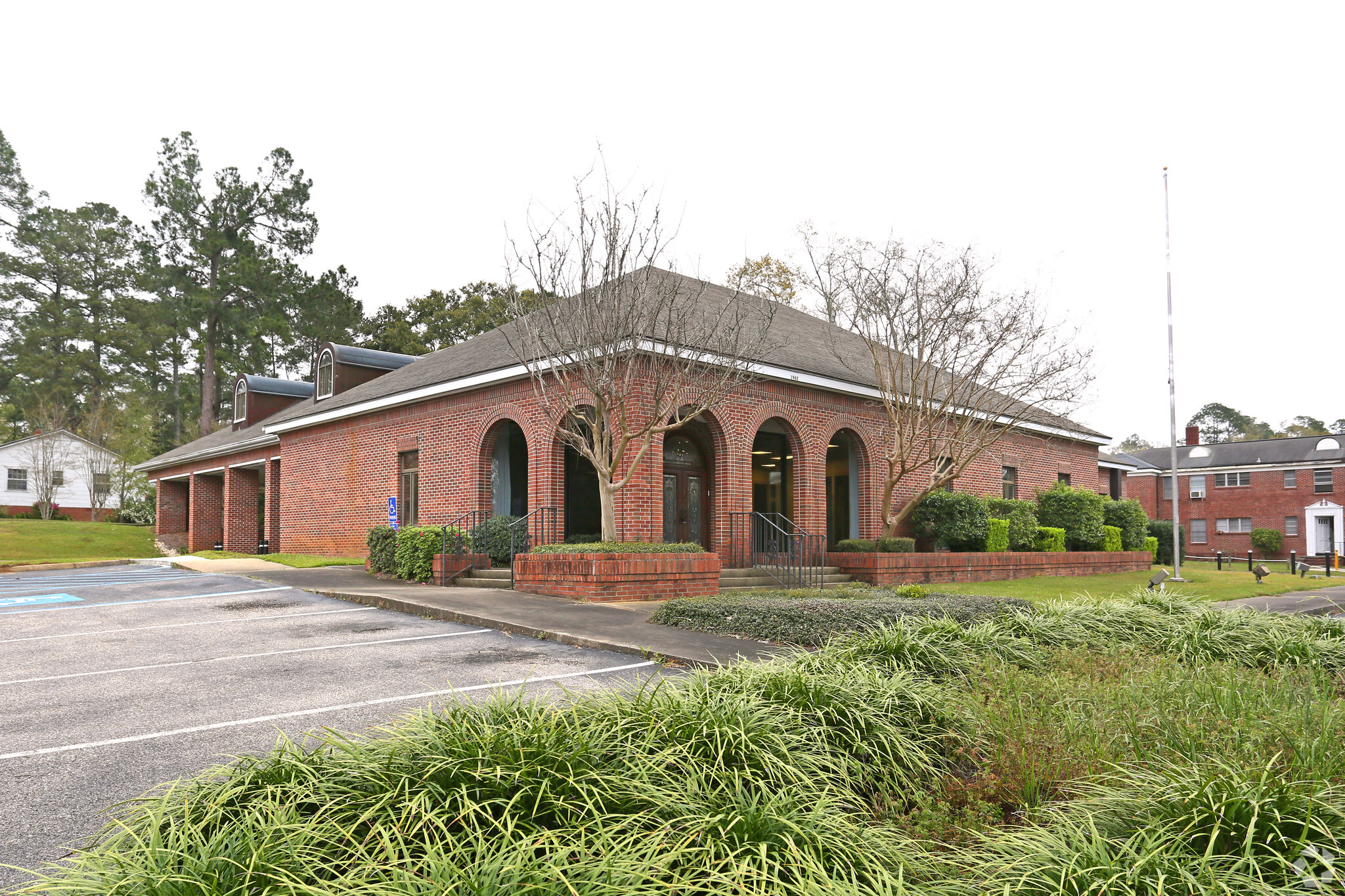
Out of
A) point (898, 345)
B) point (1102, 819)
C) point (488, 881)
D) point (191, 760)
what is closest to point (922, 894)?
point (1102, 819)

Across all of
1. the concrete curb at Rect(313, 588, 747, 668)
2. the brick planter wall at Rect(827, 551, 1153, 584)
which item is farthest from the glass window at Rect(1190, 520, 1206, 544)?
the concrete curb at Rect(313, 588, 747, 668)

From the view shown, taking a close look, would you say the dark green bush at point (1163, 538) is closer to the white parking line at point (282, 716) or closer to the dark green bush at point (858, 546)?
→ the dark green bush at point (858, 546)

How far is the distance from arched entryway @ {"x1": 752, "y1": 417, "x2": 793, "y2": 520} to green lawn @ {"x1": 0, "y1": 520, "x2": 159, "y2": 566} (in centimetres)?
1981

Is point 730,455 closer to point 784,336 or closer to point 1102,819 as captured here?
point 784,336

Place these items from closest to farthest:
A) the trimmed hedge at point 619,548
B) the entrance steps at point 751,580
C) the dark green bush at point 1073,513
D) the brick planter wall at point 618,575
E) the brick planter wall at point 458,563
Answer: the brick planter wall at point 618,575 → the trimmed hedge at point 619,548 → the entrance steps at point 751,580 → the brick planter wall at point 458,563 → the dark green bush at point 1073,513

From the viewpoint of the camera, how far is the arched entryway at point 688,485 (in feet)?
55.2

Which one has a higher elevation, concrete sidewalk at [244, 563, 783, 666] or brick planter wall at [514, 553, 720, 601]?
brick planter wall at [514, 553, 720, 601]

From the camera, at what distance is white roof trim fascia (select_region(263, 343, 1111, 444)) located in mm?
15406

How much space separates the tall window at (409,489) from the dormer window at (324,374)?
21.7ft

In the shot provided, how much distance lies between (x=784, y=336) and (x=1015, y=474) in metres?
9.16

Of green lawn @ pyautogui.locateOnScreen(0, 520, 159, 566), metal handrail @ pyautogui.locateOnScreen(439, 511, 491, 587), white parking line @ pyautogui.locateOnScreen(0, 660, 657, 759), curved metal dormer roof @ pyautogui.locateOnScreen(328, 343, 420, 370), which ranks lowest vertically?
green lawn @ pyautogui.locateOnScreen(0, 520, 159, 566)

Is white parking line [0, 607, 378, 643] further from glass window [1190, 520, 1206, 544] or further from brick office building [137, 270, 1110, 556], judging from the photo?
glass window [1190, 520, 1206, 544]

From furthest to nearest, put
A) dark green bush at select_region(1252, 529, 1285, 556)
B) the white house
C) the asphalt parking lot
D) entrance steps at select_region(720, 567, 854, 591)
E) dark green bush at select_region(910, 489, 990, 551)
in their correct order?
dark green bush at select_region(1252, 529, 1285, 556)
the white house
dark green bush at select_region(910, 489, 990, 551)
entrance steps at select_region(720, 567, 854, 591)
the asphalt parking lot

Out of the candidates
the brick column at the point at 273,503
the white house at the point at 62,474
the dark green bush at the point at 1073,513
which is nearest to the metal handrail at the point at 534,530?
the brick column at the point at 273,503
